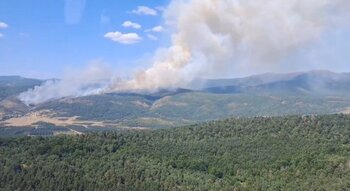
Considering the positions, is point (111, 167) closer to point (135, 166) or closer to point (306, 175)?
point (135, 166)

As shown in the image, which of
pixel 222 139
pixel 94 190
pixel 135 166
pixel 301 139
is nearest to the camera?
pixel 94 190

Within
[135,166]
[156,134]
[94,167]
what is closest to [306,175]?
[135,166]

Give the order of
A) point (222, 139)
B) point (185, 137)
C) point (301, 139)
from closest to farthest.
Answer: point (301, 139) < point (222, 139) < point (185, 137)

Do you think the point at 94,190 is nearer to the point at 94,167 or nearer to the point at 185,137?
the point at 94,167

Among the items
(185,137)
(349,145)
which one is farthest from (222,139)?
(349,145)

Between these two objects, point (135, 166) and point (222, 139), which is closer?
point (135, 166)

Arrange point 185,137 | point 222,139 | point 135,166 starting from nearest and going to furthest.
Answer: point 135,166, point 222,139, point 185,137
